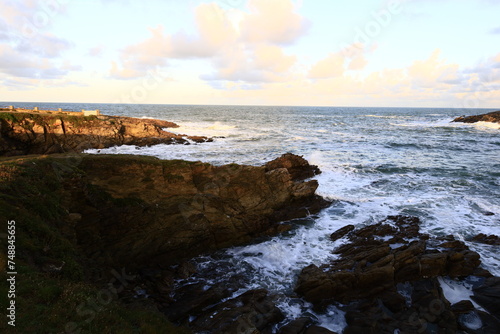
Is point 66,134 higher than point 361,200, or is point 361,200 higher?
point 66,134

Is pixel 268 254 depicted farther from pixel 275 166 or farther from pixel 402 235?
pixel 275 166

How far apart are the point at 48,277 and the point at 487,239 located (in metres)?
21.3

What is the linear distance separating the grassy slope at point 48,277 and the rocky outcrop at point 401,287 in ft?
21.5

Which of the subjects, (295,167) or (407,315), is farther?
(295,167)

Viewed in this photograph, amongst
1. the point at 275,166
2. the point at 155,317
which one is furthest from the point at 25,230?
the point at 275,166

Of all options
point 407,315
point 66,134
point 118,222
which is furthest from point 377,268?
point 66,134

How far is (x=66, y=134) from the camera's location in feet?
131

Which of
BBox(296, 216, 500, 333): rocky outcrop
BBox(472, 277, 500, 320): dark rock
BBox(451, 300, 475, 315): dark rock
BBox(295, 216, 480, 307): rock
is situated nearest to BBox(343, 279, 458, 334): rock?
BBox(296, 216, 500, 333): rocky outcrop

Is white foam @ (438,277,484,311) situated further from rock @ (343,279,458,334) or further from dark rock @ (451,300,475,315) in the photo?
rock @ (343,279,458,334)

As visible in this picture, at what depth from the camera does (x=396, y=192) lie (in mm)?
24766

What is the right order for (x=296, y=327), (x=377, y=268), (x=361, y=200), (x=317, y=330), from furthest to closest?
(x=361, y=200)
(x=377, y=268)
(x=296, y=327)
(x=317, y=330)

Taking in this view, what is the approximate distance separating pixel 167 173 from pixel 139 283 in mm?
6780

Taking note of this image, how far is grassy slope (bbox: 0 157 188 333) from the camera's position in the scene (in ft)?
22.4

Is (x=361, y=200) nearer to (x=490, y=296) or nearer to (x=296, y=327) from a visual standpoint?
(x=490, y=296)
